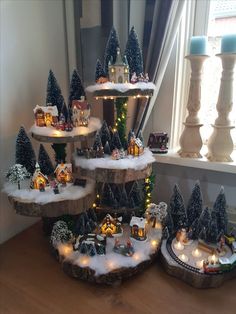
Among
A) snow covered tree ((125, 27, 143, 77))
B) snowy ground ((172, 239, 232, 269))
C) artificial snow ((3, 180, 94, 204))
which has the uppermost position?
snow covered tree ((125, 27, 143, 77))

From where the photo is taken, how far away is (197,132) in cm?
130

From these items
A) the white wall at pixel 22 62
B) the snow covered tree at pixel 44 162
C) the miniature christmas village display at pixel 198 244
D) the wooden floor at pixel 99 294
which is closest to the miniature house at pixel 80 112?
the snow covered tree at pixel 44 162

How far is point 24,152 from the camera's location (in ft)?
3.89

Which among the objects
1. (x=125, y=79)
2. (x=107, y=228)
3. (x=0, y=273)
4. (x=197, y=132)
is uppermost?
(x=125, y=79)

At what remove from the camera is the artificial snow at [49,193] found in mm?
1029

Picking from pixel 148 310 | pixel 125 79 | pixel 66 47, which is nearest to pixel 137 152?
pixel 125 79

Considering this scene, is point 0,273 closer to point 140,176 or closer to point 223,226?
point 140,176

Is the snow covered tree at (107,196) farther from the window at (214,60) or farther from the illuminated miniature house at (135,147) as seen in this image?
the window at (214,60)

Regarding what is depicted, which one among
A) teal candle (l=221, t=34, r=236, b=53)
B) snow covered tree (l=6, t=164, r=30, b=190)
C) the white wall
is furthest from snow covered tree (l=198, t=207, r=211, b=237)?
the white wall

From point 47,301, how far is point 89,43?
1234 mm

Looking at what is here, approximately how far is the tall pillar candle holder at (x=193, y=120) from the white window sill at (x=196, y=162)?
→ 3 cm

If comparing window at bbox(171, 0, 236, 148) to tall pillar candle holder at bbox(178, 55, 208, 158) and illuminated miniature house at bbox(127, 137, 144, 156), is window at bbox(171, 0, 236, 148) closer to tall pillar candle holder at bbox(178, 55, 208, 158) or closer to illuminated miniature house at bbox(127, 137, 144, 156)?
tall pillar candle holder at bbox(178, 55, 208, 158)

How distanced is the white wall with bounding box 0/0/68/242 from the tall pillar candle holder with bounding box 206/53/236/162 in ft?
2.85

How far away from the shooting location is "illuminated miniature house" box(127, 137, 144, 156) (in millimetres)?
1110
